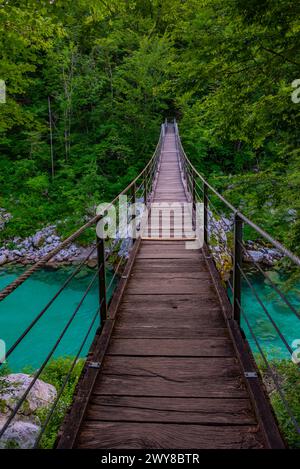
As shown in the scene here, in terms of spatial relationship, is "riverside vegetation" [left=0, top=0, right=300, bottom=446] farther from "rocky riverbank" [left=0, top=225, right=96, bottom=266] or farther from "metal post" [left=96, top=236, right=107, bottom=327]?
"metal post" [left=96, top=236, right=107, bottom=327]

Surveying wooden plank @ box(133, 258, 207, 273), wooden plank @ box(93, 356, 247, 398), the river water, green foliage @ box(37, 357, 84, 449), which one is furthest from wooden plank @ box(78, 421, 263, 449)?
the river water

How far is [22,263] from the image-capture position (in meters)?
15.2

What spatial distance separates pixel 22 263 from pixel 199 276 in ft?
40.7

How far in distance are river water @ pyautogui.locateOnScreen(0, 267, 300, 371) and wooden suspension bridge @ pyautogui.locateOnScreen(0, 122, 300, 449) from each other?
5.46 metres

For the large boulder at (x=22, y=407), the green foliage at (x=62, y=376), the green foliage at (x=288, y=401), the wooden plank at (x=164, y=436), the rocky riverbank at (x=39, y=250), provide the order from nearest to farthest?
the wooden plank at (x=164, y=436), the green foliage at (x=288, y=401), the large boulder at (x=22, y=407), the green foliage at (x=62, y=376), the rocky riverbank at (x=39, y=250)

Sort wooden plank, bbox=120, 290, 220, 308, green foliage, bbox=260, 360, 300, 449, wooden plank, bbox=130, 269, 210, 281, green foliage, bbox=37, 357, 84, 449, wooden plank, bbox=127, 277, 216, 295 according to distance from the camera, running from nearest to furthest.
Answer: wooden plank, bbox=120, 290, 220, 308
wooden plank, bbox=127, 277, 216, 295
wooden plank, bbox=130, 269, 210, 281
green foliage, bbox=260, 360, 300, 449
green foliage, bbox=37, 357, 84, 449

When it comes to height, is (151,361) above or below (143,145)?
below

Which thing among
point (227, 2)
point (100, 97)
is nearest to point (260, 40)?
point (227, 2)

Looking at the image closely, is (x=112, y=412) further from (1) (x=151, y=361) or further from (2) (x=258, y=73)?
(2) (x=258, y=73)

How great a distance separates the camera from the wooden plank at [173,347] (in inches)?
113

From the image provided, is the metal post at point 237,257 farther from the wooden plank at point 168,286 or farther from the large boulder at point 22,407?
the large boulder at point 22,407

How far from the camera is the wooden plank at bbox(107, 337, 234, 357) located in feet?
9.39

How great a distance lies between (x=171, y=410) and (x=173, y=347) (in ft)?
2.52

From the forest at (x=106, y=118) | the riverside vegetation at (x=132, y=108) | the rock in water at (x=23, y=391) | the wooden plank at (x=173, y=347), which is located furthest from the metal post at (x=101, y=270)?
the rock in water at (x=23, y=391)
